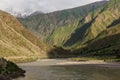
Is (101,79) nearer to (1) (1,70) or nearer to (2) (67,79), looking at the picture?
(2) (67,79)

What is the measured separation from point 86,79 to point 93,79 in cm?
216

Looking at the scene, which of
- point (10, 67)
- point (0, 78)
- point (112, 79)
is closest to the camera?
point (0, 78)

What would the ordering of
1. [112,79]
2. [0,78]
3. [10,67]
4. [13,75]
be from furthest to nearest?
[10,67] → [13,75] → [112,79] → [0,78]

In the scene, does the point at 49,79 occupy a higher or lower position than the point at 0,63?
lower

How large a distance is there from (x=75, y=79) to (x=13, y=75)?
73.8ft

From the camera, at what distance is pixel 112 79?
3620 inches

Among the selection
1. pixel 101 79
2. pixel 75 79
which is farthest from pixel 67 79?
pixel 101 79

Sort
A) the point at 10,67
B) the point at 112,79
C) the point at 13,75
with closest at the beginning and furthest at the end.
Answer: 1. the point at 112,79
2. the point at 13,75
3. the point at 10,67

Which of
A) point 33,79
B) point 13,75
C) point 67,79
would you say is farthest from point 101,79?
point 13,75

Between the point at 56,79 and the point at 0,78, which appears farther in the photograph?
the point at 56,79

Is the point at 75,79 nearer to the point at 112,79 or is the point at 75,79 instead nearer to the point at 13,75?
the point at 112,79

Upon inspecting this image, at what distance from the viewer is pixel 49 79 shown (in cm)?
9594

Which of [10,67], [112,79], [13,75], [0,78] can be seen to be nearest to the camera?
[0,78]

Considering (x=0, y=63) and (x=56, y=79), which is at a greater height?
(x=0, y=63)
